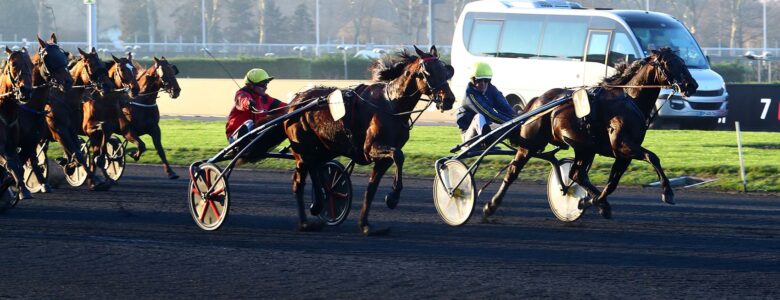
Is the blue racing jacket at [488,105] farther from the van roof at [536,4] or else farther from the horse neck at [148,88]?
the van roof at [536,4]

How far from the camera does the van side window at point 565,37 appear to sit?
25.3 meters

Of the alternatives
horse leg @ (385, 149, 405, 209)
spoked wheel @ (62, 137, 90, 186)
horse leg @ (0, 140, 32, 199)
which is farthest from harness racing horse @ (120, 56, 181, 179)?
horse leg @ (385, 149, 405, 209)

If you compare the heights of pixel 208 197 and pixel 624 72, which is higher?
pixel 624 72

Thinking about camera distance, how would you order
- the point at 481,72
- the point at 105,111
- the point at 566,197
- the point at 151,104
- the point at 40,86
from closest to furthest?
the point at 566,197 → the point at 40,86 → the point at 481,72 → the point at 105,111 → the point at 151,104

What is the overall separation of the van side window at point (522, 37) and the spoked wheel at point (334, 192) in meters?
15.3

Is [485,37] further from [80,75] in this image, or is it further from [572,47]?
[80,75]

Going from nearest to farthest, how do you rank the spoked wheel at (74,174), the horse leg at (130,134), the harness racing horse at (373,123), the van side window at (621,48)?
the harness racing horse at (373,123) → the spoked wheel at (74,174) → the horse leg at (130,134) → the van side window at (621,48)

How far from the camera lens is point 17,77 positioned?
11750 mm

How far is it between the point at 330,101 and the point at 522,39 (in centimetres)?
1616

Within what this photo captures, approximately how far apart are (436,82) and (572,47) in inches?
621

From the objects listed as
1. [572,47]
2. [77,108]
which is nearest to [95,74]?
[77,108]

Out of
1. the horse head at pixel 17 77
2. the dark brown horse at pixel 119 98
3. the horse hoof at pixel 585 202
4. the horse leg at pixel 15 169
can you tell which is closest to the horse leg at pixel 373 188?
the horse hoof at pixel 585 202

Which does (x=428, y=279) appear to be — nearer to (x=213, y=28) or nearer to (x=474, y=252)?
(x=474, y=252)

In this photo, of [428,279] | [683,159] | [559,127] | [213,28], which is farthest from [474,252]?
[213,28]
